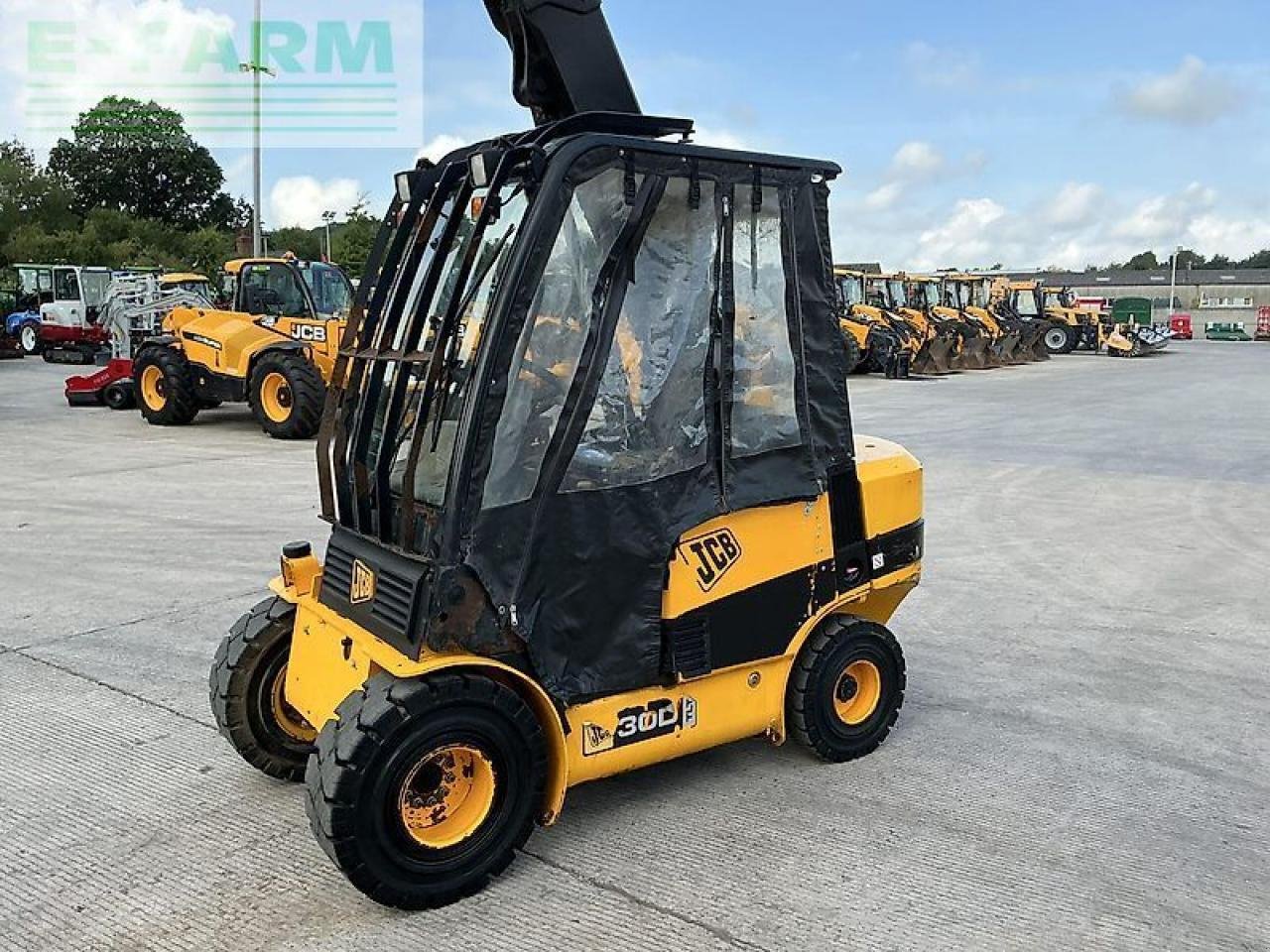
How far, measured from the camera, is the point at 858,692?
14.1 ft

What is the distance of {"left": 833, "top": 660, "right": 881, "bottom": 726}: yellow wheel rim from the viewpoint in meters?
4.24

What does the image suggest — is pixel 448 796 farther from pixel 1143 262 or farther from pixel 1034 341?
pixel 1143 262

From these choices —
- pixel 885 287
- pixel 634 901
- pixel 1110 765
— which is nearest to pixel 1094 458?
pixel 1110 765

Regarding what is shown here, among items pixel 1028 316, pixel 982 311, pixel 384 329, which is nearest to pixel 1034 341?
pixel 982 311

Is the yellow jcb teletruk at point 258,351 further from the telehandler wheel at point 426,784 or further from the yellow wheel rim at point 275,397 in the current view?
the telehandler wheel at point 426,784

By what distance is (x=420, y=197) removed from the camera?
12.0 feet

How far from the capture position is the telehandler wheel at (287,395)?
13.2m

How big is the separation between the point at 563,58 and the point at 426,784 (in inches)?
92.3

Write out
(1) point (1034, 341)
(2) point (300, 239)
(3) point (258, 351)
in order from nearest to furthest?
(3) point (258, 351)
(1) point (1034, 341)
(2) point (300, 239)

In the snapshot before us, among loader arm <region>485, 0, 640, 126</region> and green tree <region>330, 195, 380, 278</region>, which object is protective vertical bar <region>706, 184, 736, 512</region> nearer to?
loader arm <region>485, 0, 640, 126</region>

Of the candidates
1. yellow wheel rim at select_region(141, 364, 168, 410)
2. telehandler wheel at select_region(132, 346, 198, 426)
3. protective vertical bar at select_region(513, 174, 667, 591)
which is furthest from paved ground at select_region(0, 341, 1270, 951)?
yellow wheel rim at select_region(141, 364, 168, 410)

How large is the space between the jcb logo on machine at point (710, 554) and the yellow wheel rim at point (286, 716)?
1.50 metres

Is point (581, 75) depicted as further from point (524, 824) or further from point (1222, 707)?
point (1222, 707)

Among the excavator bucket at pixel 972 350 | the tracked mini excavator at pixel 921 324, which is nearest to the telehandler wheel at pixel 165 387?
the tracked mini excavator at pixel 921 324
